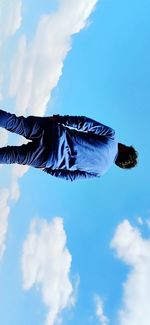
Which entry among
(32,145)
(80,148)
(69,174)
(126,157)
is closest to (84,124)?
(80,148)

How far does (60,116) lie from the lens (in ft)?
22.6

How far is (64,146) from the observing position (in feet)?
22.8

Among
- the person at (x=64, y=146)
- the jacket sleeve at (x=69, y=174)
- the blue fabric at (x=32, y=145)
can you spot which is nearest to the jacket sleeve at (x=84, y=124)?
the person at (x=64, y=146)

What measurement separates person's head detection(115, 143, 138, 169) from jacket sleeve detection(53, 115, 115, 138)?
68 cm

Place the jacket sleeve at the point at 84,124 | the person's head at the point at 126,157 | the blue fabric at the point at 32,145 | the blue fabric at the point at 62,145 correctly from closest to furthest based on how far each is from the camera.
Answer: the blue fabric at the point at 32,145 → the blue fabric at the point at 62,145 → the jacket sleeve at the point at 84,124 → the person's head at the point at 126,157

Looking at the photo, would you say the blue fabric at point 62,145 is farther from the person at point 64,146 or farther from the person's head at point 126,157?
the person's head at point 126,157

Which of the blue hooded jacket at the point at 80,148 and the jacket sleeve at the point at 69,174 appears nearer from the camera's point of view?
the blue hooded jacket at the point at 80,148

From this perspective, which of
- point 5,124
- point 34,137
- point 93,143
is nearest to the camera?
point 5,124

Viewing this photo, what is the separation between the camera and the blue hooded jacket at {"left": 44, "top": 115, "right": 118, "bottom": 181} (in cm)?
688

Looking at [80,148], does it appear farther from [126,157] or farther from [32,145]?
[126,157]

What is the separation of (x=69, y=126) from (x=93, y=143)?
659mm

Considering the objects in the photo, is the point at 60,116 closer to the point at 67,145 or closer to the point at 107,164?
the point at 67,145

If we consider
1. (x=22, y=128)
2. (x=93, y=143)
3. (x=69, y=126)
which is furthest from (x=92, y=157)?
(x=22, y=128)

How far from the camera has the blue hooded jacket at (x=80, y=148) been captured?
6.88m
